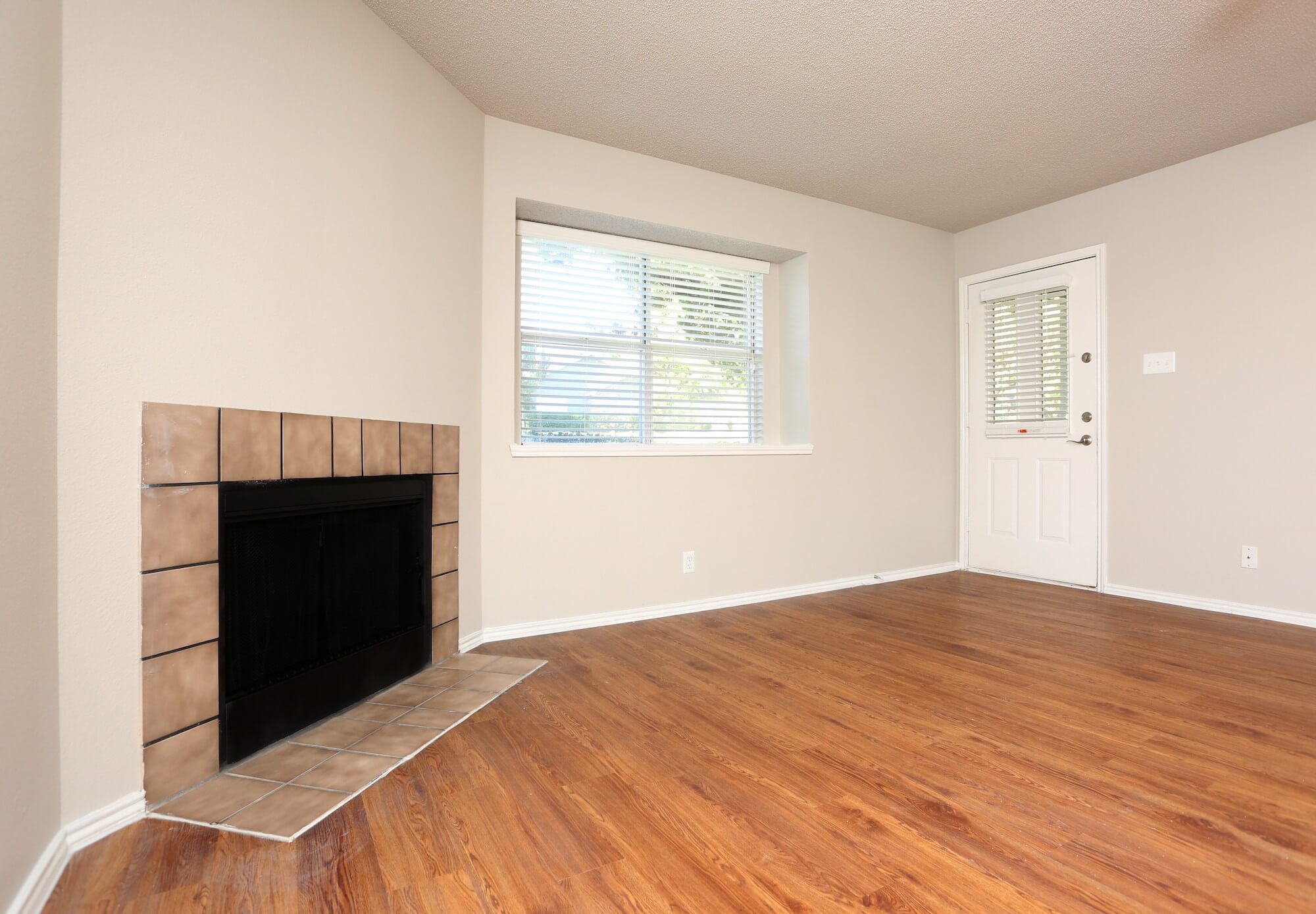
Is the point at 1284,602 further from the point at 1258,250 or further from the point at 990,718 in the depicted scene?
the point at 990,718

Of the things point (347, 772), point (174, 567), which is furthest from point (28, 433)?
point (347, 772)

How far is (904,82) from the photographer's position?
281 centimetres

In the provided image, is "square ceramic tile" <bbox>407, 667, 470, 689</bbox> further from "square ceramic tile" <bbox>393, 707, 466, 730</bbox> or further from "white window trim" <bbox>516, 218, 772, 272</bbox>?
"white window trim" <bbox>516, 218, 772, 272</bbox>

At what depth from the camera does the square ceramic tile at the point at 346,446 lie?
2178 millimetres

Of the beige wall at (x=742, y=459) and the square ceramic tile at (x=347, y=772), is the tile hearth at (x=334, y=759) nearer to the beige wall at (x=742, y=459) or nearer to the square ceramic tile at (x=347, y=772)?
the square ceramic tile at (x=347, y=772)

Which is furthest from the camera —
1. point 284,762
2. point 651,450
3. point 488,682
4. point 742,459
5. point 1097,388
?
point 1097,388

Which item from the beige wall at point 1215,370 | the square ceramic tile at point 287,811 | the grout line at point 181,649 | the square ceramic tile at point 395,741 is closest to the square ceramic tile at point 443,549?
the square ceramic tile at point 395,741

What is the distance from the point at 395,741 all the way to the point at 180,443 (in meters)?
1.05

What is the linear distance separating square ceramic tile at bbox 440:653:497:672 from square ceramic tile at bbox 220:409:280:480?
115cm

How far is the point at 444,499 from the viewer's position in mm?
2773

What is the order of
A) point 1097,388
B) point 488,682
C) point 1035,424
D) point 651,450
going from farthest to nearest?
point 1035,424
point 1097,388
point 651,450
point 488,682

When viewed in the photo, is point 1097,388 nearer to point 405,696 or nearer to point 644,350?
point 644,350

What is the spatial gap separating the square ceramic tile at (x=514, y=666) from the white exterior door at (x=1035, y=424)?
3475mm

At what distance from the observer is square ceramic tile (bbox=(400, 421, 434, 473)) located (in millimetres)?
2528
